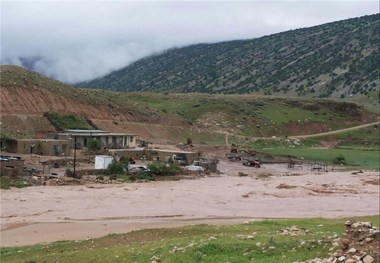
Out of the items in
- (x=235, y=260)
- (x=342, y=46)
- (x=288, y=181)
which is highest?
(x=342, y=46)

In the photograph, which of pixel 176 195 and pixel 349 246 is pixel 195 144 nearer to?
pixel 176 195

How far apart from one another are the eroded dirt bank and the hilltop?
30.2 metres

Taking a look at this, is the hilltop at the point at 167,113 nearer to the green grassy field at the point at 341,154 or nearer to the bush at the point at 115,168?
the green grassy field at the point at 341,154

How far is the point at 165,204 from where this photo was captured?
153ft

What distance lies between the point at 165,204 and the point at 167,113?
68.2 m

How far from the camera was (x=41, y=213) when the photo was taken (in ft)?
135

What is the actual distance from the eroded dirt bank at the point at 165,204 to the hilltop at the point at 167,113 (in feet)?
99.1

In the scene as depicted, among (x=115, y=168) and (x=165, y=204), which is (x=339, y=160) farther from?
(x=165, y=204)

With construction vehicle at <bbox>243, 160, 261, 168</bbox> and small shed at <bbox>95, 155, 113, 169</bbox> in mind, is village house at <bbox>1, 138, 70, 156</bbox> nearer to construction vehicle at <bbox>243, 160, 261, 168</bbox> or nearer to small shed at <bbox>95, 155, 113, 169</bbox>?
small shed at <bbox>95, 155, 113, 169</bbox>

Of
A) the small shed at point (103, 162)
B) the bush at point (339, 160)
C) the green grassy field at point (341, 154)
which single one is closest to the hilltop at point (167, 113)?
the green grassy field at point (341, 154)

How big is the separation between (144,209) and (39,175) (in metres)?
17.2

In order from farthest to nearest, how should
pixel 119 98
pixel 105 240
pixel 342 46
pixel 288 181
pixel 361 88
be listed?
1. pixel 342 46
2. pixel 361 88
3. pixel 119 98
4. pixel 288 181
5. pixel 105 240

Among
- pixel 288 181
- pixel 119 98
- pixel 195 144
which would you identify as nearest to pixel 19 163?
pixel 288 181

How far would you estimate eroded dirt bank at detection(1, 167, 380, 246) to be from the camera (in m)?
36.4
